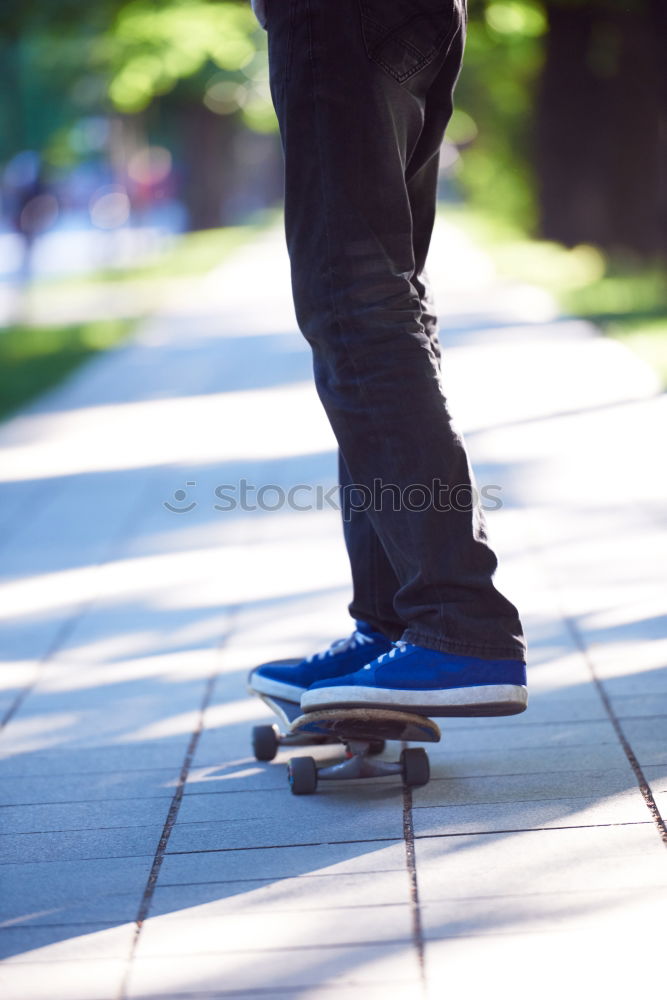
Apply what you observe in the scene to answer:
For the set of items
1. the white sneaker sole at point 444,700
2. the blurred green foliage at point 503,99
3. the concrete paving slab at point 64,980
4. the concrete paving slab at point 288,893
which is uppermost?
the white sneaker sole at point 444,700

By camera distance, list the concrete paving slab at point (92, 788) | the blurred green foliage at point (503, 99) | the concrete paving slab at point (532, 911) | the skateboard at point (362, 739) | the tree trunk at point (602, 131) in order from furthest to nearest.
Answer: the tree trunk at point (602, 131)
the blurred green foliage at point (503, 99)
the concrete paving slab at point (92, 788)
the skateboard at point (362, 739)
the concrete paving slab at point (532, 911)

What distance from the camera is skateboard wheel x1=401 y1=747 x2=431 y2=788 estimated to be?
272cm

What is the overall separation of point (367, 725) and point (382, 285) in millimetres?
811

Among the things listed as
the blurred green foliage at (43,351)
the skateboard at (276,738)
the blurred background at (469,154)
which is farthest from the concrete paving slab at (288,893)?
the blurred background at (469,154)

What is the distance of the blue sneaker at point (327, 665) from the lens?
9.33 ft

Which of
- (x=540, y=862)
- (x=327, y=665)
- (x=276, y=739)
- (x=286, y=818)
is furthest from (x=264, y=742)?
(x=540, y=862)

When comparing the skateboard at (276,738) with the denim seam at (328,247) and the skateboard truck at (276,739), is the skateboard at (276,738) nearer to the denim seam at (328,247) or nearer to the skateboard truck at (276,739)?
the skateboard truck at (276,739)

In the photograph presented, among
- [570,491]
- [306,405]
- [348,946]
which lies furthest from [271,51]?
[306,405]

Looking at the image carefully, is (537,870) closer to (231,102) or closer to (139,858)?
(139,858)

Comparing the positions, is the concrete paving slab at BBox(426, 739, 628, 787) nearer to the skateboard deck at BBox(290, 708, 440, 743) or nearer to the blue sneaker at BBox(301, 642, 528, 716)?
the skateboard deck at BBox(290, 708, 440, 743)

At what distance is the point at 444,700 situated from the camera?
99.2 inches

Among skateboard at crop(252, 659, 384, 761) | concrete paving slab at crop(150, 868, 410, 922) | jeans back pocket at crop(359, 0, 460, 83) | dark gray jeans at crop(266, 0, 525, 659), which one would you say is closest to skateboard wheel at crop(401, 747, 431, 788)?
skateboard at crop(252, 659, 384, 761)

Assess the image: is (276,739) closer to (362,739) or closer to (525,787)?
(362,739)

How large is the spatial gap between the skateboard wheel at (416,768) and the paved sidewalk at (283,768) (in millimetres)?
27
